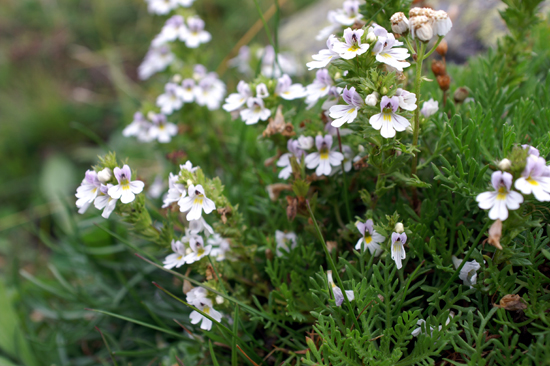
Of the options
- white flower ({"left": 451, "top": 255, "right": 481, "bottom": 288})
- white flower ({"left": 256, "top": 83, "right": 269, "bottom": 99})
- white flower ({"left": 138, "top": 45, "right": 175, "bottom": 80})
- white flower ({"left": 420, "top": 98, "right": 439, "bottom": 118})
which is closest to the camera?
white flower ({"left": 451, "top": 255, "right": 481, "bottom": 288})

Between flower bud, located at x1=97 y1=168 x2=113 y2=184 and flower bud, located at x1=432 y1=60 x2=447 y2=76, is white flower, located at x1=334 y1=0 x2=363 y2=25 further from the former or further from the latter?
flower bud, located at x1=97 y1=168 x2=113 y2=184

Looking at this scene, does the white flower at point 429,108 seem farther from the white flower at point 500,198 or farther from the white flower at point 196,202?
the white flower at point 196,202

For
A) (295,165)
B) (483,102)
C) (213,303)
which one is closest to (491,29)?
(483,102)

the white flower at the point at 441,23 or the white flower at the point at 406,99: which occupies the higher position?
the white flower at the point at 441,23

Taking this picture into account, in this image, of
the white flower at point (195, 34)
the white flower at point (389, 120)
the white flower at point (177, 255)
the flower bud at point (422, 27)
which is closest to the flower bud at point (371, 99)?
the white flower at point (389, 120)

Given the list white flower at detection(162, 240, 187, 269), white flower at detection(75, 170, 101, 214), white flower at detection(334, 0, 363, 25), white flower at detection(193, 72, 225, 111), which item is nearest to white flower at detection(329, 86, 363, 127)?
white flower at detection(334, 0, 363, 25)

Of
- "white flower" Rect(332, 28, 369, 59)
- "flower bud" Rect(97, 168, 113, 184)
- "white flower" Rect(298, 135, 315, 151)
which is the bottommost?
"white flower" Rect(298, 135, 315, 151)

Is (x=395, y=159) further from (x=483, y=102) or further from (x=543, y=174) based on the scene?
(x=483, y=102)

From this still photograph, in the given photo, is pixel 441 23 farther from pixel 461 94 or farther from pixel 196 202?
pixel 196 202
